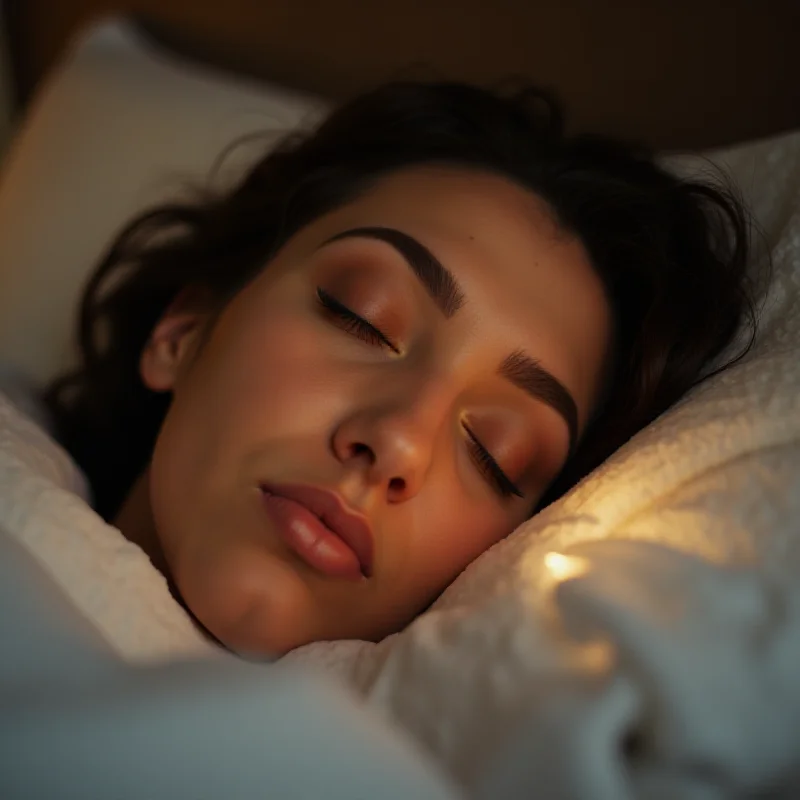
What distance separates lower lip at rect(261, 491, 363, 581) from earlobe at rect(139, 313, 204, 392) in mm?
264

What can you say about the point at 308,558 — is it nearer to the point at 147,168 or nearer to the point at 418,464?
the point at 418,464

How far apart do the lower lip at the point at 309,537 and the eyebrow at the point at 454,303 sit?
7.9 inches

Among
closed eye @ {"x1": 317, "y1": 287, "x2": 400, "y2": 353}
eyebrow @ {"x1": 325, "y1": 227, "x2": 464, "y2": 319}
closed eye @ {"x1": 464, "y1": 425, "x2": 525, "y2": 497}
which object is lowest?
closed eye @ {"x1": 464, "y1": 425, "x2": 525, "y2": 497}

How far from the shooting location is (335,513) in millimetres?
636

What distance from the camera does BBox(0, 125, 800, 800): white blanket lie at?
0.44 m

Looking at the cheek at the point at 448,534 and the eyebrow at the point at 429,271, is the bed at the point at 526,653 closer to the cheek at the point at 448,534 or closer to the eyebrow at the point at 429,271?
the cheek at the point at 448,534

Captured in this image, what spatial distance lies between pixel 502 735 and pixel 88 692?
0.22m

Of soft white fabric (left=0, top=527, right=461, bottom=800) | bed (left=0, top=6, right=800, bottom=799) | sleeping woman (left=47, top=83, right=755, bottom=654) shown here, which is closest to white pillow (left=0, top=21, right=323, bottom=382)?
sleeping woman (left=47, top=83, right=755, bottom=654)

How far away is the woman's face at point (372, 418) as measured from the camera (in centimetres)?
64

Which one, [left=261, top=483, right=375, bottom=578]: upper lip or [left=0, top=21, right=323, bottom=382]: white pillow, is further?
[left=0, top=21, right=323, bottom=382]: white pillow

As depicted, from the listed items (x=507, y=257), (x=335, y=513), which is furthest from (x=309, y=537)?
(x=507, y=257)

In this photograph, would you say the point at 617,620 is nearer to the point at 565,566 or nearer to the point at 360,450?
the point at 565,566

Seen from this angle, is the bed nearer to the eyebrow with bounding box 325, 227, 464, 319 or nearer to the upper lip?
the upper lip

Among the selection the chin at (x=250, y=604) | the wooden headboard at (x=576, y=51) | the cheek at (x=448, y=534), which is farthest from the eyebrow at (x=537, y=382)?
the wooden headboard at (x=576, y=51)
